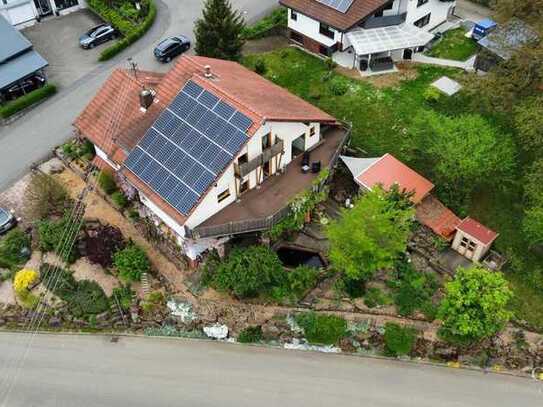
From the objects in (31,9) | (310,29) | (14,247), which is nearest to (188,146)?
(14,247)

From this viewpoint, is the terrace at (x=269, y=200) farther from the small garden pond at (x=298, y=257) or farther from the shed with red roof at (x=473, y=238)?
the shed with red roof at (x=473, y=238)

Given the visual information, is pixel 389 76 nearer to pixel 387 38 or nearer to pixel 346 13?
pixel 387 38

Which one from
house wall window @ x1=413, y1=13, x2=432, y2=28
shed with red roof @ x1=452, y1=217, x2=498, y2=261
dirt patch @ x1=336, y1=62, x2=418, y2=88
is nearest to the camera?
shed with red roof @ x1=452, y1=217, x2=498, y2=261

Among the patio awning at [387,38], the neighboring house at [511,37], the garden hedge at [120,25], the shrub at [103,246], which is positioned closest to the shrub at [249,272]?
the shrub at [103,246]

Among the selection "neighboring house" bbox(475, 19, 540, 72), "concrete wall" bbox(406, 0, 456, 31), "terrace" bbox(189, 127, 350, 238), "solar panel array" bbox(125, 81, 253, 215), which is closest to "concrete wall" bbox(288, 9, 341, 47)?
"concrete wall" bbox(406, 0, 456, 31)

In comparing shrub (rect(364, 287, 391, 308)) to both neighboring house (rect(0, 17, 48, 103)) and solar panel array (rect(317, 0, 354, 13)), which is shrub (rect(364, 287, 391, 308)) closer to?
solar panel array (rect(317, 0, 354, 13))

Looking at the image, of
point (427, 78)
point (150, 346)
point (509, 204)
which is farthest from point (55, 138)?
point (509, 204)
